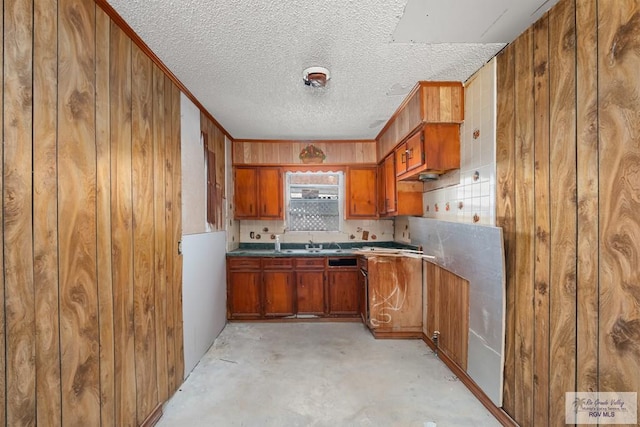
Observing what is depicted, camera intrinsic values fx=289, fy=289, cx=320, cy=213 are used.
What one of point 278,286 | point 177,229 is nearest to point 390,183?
point 278,286

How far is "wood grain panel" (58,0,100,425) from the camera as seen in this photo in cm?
124

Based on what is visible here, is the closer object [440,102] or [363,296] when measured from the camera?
[440,102]

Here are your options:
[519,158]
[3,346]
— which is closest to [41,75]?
[3,346]

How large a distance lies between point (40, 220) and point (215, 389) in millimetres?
1800

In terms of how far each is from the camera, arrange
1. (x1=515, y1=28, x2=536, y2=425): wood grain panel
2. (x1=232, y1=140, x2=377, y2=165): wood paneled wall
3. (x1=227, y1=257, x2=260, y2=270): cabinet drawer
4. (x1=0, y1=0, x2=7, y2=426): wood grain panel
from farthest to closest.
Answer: (x1=232, y1=140, x2=377, y2=165): wood paneled wall, (x1=227, y1=257, x2=260, y2=270): cabinet drawer, (x1=515, y1=28, x2=536, y2=425): wood grain panel, (x1=0, y1=0, x2=7, y2=426): wood grain panel

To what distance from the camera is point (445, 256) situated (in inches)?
104

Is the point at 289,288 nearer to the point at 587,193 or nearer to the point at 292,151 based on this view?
the point at 292,151

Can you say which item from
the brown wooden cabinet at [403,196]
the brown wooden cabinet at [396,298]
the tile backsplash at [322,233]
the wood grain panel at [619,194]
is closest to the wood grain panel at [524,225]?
the wood grain panel at [619,194]

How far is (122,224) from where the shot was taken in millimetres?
1619

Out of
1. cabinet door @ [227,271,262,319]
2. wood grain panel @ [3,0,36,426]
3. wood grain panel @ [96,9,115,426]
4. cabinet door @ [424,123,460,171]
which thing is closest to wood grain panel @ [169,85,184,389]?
wood grain panel @ [96,9,115,426]

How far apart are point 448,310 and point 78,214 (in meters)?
2.76

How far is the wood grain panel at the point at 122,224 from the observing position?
1554 millimetres

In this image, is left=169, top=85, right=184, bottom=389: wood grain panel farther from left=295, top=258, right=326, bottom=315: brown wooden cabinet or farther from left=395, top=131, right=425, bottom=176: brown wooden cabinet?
left=395, top=131, right=425, bottom=176: brown wooden cabinet

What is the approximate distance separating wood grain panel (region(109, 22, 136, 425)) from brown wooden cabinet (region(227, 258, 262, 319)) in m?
2.08
